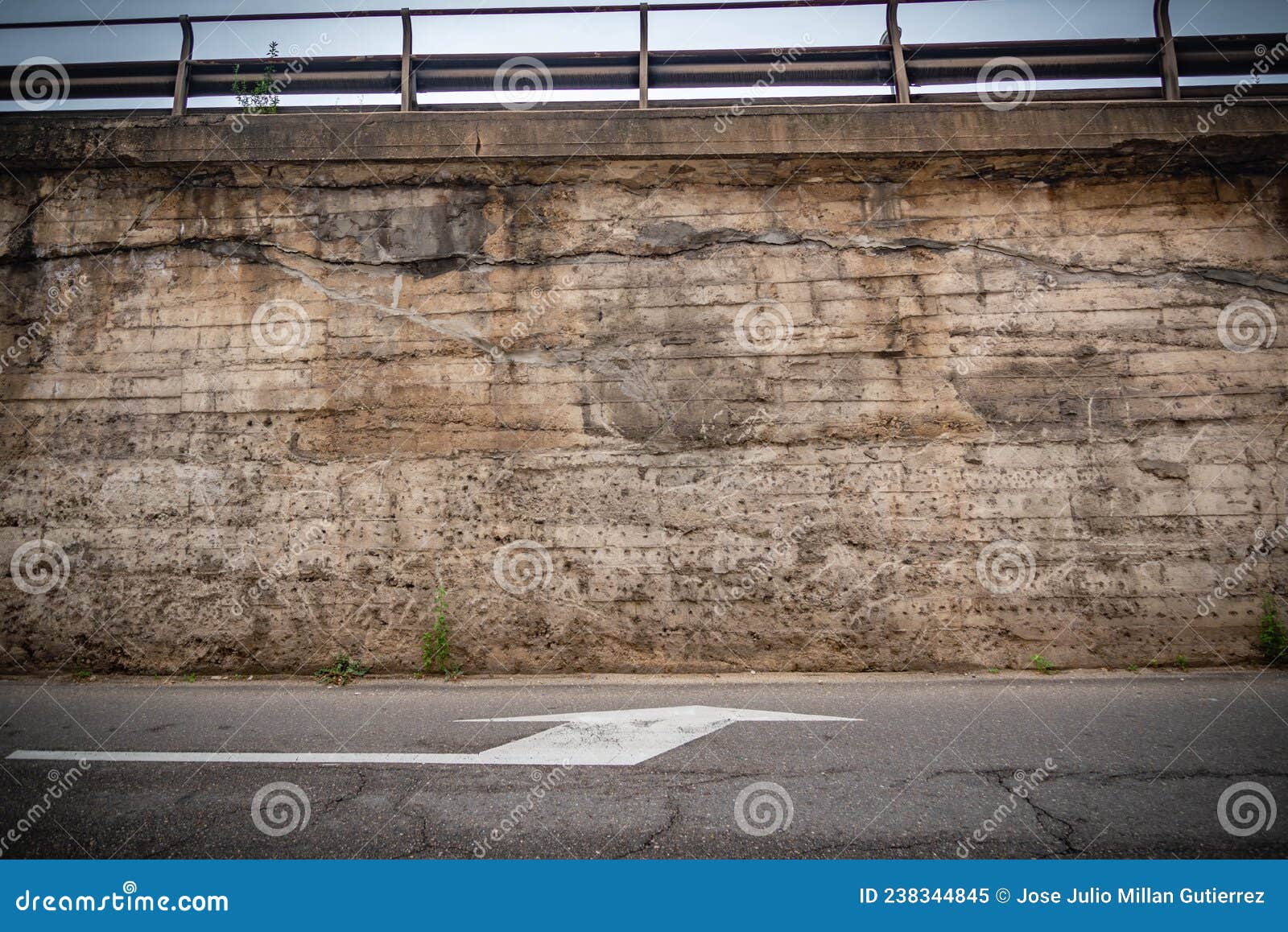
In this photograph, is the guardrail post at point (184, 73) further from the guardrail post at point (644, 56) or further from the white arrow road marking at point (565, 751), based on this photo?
the white arrow road marking at point (565, 751)

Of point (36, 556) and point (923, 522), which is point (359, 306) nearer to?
point (36, 556)

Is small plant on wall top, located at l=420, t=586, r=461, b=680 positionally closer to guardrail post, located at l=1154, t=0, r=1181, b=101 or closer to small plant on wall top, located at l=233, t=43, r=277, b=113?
small plant on wall top, located at l=233, t=43, r=277, b=113

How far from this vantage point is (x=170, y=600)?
16.7 ft

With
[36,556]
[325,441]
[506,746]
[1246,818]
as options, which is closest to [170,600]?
[36,556]

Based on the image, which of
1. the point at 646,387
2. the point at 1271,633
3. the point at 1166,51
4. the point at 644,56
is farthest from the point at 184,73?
the point at 1271,633

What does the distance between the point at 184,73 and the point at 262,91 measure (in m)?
0.70

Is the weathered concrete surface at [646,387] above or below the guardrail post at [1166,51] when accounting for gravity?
below

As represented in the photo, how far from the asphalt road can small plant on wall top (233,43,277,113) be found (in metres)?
5.11

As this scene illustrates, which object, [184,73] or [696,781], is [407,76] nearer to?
[184,73]

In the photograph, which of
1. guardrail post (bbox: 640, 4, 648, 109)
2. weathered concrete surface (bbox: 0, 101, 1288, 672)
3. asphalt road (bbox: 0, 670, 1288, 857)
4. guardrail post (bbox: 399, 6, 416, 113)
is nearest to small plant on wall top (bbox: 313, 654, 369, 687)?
weathered concrete surface (bbox: 0, 101, 1288, 672)

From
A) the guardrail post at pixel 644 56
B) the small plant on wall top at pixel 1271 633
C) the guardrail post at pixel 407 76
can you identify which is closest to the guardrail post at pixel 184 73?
the guardrail post at pixel 407 76

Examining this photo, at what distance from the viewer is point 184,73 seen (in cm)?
573

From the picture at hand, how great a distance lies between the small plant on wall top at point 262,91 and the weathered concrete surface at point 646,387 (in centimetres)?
50

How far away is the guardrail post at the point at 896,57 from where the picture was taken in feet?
18.4
